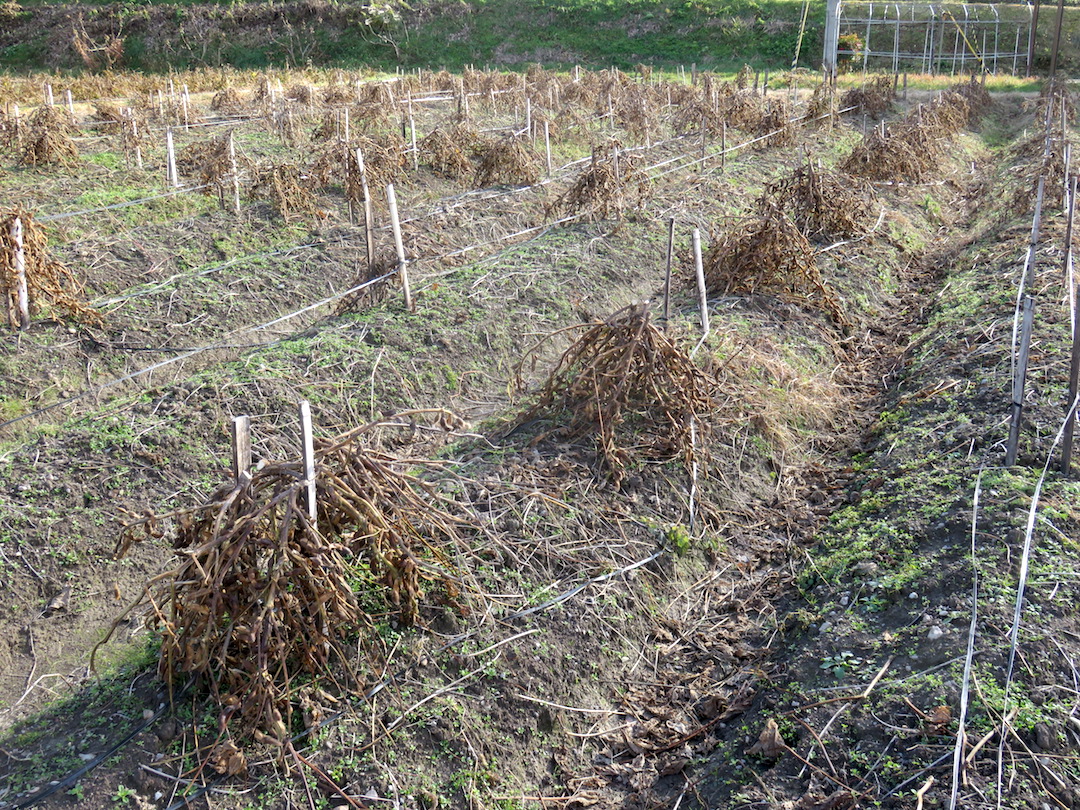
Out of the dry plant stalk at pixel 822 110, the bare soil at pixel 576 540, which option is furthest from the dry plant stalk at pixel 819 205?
the dry plant stalk at pixel 822 110

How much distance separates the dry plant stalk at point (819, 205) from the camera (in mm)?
8820

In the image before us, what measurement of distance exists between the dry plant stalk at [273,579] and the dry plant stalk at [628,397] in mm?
1674

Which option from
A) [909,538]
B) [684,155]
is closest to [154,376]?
[909,538]

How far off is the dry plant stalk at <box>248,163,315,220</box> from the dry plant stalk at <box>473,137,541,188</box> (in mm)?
2330

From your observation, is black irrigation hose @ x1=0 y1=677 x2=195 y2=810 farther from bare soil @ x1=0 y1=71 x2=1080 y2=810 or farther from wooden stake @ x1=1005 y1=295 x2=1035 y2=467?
wooden stake @ x1=1005 y1=295 x2=1035 y2=467

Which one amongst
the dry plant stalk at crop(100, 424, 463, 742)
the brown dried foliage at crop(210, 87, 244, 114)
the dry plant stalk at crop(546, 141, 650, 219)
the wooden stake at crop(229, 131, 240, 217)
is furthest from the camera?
the brown dried foliage at crop(210, 87, 244, 114)

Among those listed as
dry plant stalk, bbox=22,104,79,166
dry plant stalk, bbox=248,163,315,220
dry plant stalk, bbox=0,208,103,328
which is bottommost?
dry plant stalk, bbox=0,208,103,328

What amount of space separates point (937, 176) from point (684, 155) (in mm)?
3688

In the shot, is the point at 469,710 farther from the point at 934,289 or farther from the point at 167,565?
the point at 934,289

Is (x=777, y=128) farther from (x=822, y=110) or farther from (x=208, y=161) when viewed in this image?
(x=208, y=161)

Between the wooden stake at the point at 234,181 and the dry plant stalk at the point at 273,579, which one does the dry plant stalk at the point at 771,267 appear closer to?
the dry plant stalk at the point at 273,579

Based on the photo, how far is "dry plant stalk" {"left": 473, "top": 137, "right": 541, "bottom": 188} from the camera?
1138cm

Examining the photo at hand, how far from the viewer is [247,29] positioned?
3303 cm

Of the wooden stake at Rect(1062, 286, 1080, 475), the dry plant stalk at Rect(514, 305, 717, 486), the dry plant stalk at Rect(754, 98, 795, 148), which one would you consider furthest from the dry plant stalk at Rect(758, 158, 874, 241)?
the dry plant stalk at Rect(754, 98, 795, 148)
